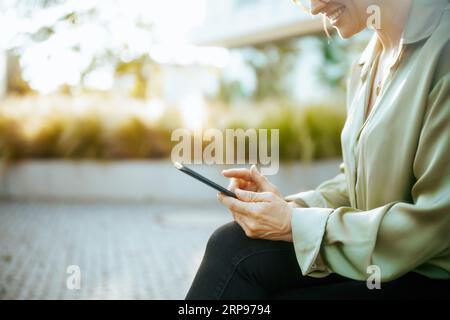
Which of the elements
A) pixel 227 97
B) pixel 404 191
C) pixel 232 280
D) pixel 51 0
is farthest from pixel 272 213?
pixel 227 97

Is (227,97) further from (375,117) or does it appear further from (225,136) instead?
(375,117)

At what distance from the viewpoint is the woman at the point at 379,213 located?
3.81ft

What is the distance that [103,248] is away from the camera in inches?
194

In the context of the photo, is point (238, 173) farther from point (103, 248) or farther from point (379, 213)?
point (103, 248)

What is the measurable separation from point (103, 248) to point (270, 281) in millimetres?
3823

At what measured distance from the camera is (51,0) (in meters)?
2.79

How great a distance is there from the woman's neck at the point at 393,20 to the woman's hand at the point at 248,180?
1.55 feet

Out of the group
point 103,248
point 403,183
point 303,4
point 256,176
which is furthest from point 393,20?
point 103,248

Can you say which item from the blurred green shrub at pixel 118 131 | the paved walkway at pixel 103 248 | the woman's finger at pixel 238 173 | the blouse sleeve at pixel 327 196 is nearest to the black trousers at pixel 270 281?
the woman's finger at pixel 238 173

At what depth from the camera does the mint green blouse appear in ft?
3.78

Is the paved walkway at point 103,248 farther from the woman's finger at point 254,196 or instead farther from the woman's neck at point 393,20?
the woman's neck at point 393,20

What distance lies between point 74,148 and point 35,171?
63 cm

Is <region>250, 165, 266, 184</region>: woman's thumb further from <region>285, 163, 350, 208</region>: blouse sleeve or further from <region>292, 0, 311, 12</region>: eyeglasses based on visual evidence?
<region>292, 0, 311, 12</region>: eyeglasses

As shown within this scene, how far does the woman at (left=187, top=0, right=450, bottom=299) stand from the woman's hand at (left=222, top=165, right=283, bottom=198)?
0.44 ft
